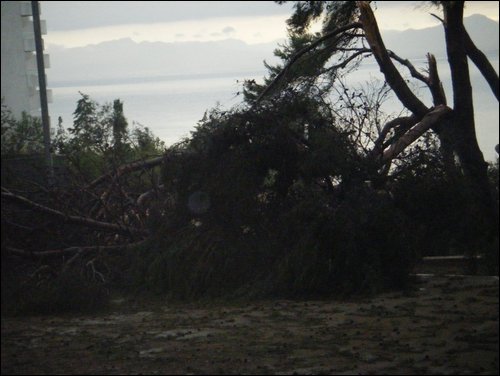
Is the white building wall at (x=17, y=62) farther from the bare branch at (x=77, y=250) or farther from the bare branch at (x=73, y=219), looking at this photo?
the bare branch at (x=77, y=250)

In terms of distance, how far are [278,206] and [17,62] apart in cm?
4819

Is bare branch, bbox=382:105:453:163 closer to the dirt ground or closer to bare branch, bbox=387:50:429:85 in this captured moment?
the dirt ground

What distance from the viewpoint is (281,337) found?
7434 mm

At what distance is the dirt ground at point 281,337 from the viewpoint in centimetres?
636

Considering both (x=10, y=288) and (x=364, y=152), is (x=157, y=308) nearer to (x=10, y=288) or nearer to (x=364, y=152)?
(x=10, y=288)

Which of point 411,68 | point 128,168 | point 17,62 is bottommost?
point 128,168

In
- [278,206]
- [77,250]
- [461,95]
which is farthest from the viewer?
[461,95]

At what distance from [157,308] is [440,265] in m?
3.89

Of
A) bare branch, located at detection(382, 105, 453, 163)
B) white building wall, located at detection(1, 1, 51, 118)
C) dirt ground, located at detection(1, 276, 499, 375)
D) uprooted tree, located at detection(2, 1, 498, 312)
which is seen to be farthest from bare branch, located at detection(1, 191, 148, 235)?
white building wall, located at detection(1, 1, 51, 118)

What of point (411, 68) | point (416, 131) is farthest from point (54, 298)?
point (411, 68)

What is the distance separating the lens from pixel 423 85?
15469mm

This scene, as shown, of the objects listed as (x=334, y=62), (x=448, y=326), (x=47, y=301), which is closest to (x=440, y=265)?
(x=448, y=326)

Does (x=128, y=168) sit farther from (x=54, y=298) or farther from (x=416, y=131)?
(x=416, y=131)

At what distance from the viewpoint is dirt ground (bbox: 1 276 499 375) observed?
636 centimetres
